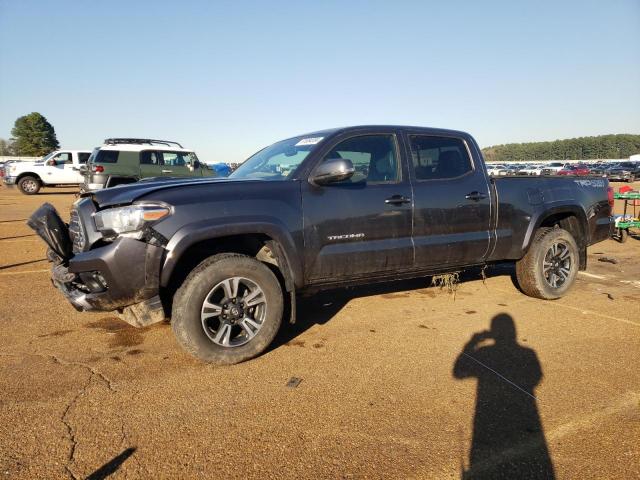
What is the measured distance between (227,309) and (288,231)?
75cm

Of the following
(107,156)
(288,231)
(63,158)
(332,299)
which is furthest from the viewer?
(63,158)

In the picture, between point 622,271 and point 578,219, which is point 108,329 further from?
point 622,271

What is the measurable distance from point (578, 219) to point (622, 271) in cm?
192

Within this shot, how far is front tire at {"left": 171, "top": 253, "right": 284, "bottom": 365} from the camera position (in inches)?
123

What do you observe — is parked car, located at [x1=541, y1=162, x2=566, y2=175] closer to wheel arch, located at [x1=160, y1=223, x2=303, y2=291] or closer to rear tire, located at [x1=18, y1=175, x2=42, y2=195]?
rear tire, located at [x1=18, y1=175, x2=42, y2=195]

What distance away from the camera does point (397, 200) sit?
3.92 metres

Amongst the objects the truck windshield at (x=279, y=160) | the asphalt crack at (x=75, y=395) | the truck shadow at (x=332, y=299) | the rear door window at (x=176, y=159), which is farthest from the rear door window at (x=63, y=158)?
the asphalt crack at (x=75, y=395)

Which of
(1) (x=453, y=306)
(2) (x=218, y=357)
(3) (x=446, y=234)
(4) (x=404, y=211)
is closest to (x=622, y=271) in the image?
(1) (x=453, y=306)

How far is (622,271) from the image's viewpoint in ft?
21.0

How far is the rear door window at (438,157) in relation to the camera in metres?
4.26

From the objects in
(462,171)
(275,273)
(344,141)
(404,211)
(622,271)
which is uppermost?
(344,141)

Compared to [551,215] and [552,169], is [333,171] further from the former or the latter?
[552,169]

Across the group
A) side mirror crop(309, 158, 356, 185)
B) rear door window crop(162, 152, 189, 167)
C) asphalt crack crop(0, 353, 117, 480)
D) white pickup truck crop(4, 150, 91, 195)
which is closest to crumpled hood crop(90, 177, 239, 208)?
side mirror crop(309, 158, 356, 185)

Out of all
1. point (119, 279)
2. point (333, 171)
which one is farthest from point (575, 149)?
point (119, 279)
